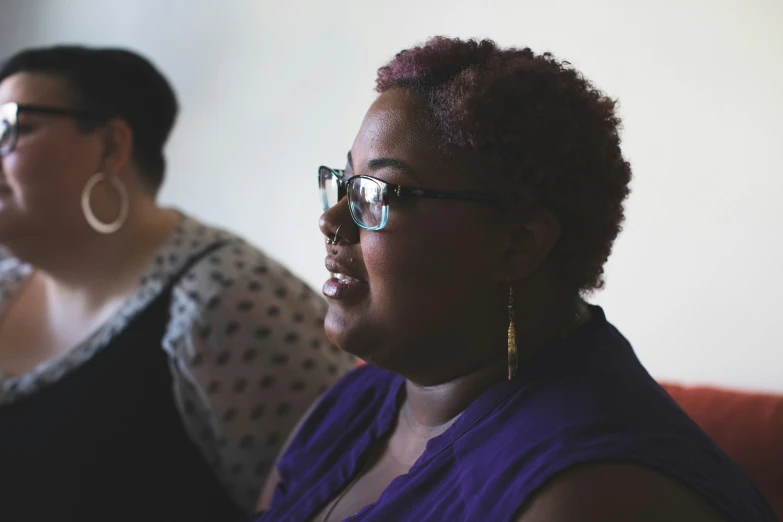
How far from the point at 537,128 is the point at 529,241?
0.13 metres

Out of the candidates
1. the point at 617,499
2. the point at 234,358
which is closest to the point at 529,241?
the point at 617,499

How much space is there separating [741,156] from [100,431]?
1273 millimetres

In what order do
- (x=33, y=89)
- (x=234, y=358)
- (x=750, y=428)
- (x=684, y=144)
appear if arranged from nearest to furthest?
(x=750, y=428) < (x=684, y=144) < (x=234, y=358) < (x=33, y=89)

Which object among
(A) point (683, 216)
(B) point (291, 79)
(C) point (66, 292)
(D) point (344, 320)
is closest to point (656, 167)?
(A) point (683, 216)

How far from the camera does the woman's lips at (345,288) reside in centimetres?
91

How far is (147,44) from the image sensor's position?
2574 mm

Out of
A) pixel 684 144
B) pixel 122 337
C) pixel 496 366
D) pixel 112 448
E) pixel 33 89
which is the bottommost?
pixel 112 448

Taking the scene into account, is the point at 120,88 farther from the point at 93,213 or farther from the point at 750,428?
the point at 750,428

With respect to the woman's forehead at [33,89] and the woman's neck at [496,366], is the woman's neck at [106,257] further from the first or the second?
the woman's neck at [496,366]

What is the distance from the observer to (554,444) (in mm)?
764

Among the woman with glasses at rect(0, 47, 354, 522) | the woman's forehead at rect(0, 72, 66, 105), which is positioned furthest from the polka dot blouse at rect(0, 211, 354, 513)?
the woman's forehead at rect(0, 72, 66, 105)

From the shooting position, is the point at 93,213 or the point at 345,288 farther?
the point at 93,213

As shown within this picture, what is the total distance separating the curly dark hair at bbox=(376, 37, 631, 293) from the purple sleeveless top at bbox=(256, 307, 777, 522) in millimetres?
128

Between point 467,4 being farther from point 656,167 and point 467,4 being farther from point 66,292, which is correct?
point 66,292
